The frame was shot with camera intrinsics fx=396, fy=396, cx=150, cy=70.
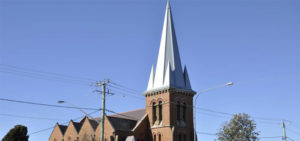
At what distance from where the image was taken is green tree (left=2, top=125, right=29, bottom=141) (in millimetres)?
52156

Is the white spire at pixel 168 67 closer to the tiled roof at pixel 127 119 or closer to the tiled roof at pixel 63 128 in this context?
the tiled roof at pixel 127 119

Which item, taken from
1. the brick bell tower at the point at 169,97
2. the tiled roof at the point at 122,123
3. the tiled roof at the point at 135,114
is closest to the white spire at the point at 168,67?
the brick bell tower at the point at 169,97

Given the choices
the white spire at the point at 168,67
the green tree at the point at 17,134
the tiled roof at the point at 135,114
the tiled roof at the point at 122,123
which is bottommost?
the green tree at the point at 17,134

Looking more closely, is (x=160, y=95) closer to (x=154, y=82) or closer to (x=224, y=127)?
(x=154, y=82)

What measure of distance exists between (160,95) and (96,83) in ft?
68.2

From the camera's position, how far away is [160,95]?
55.6 m

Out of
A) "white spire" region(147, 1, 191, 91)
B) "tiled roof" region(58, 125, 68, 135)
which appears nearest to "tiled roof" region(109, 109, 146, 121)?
"white spire" region(147, 1, 191, 91)

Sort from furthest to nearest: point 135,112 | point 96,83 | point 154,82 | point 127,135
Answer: point 135,112 → point 154,82 → point 127,135 → point 96,83

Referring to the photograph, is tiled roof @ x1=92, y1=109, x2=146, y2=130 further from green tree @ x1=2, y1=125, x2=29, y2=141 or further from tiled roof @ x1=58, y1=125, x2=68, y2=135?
green tree @ x1=2, y1=125, x2=29, y2=141

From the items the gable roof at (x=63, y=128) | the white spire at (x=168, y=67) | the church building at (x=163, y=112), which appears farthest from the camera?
the gable roof at (x=63, y=128)

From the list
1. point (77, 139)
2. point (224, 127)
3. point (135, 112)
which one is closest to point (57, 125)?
point (77, 139)

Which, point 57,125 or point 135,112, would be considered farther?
point 57,125

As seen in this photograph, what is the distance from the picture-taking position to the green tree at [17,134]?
52156mm

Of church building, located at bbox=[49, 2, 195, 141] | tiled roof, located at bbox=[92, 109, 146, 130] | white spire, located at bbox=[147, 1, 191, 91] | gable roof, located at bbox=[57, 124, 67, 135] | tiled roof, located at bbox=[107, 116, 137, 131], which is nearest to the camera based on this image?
church building, located at bbox=[49, 2, 195, 141]
